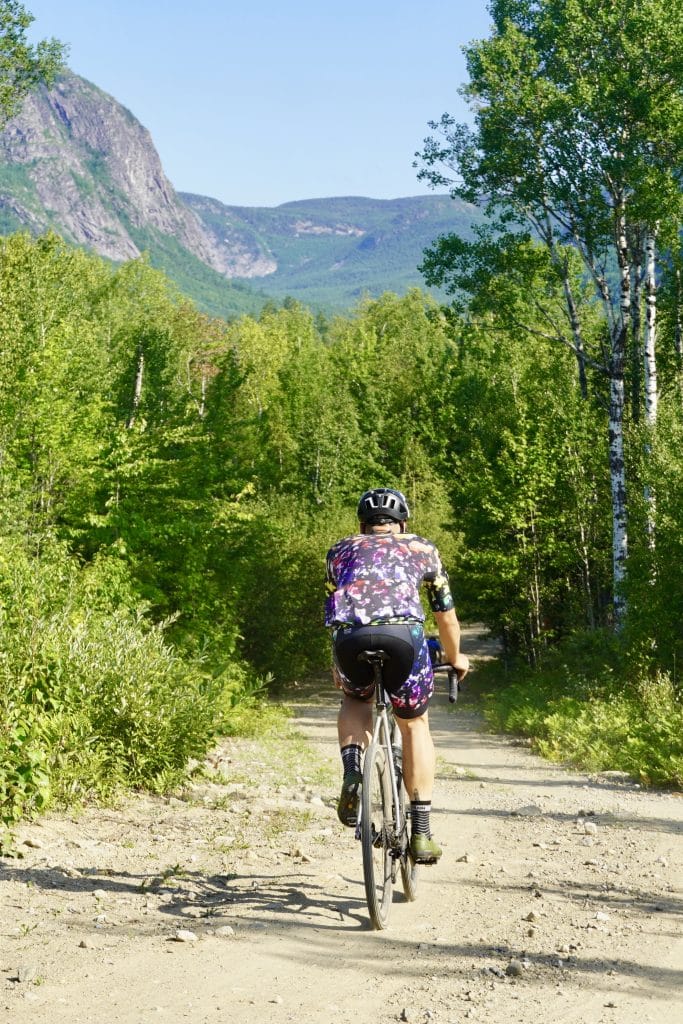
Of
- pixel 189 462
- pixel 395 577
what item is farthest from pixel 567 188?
pixel 395 577

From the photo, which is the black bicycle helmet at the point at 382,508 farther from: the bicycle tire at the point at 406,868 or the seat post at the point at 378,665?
the bicycle tire at the point at 406,868

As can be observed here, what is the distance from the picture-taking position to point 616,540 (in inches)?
842

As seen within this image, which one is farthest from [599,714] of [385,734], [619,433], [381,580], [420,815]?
[381,580]

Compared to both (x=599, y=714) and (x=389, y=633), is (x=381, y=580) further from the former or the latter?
(x=599, y=714)

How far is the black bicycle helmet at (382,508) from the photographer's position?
574 cm

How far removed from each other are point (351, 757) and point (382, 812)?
33 centimetres

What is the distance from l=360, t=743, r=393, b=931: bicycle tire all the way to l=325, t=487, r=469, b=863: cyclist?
95 millimetres

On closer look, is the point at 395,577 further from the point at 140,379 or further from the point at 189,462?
the point at 140,379

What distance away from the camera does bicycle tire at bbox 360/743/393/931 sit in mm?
5047

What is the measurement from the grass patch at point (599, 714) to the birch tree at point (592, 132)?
78.7 inches

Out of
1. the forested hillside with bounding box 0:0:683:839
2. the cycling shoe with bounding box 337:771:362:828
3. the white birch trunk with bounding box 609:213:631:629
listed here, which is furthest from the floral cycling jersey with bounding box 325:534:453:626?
the white birch trunk with bounding box 609:213:631:629

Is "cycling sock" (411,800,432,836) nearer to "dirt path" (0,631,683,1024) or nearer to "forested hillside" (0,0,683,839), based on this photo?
"dirt path" (0,631,683,1024)

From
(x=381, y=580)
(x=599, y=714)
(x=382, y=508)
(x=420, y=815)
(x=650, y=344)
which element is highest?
(x=650, y=344)

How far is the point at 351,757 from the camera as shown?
538 centimetres
